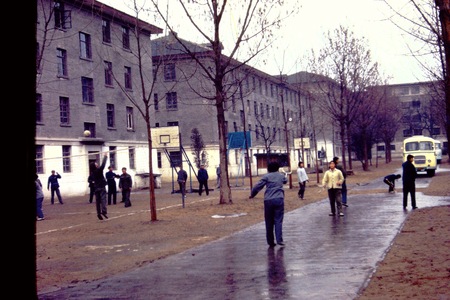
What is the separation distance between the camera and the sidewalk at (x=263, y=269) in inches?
305

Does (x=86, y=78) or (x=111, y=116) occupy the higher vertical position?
(x=86, y=78)

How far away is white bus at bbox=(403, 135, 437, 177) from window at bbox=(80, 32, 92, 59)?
24.8 meters

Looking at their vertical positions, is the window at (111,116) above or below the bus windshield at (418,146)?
above

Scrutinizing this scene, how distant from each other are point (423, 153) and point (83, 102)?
83.1 feet

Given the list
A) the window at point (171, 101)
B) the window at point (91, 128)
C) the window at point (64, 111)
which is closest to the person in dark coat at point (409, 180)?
the window at point (64, 111)

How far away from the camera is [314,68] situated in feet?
159

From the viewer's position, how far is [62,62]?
128ft

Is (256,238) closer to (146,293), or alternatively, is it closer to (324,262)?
(324,262)

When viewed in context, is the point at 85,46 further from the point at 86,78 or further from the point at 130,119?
the point at 130,119

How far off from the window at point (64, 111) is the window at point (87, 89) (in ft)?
6.87

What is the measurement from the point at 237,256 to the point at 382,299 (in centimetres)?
437

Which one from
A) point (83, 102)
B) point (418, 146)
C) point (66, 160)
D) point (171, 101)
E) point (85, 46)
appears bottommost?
point (418, 146)

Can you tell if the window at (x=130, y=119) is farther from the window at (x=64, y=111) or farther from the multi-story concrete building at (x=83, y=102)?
the window at (x=64, y=111)

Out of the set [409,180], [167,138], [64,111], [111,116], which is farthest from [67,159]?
[409,180]
